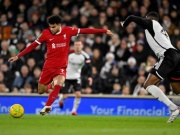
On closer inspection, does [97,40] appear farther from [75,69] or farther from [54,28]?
[54,28]

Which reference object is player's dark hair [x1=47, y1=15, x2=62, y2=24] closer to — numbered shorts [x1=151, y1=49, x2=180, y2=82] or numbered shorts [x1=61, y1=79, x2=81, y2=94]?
numbered shorts [x1=151, y1=49, x2=180, y2=82]

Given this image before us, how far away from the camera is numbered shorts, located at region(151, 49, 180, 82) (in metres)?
12.1

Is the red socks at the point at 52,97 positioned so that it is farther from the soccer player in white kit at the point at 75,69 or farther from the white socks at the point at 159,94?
the soccer player in white kit at the point at 75,69

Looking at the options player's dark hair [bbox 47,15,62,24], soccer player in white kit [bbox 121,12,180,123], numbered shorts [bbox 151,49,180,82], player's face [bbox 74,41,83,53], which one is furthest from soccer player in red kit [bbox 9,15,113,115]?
player's face [bbox 74,41,83,53]

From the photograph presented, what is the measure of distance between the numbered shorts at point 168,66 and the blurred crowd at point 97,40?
624cm

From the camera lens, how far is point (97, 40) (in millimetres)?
20109

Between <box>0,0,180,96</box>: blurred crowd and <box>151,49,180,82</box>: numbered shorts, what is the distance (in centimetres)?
624

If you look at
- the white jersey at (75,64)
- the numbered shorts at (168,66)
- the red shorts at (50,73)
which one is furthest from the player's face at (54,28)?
the white jersey at (75,64)

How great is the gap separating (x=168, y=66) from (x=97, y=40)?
322 inches

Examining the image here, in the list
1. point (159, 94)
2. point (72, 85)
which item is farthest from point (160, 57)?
point (72, 85)

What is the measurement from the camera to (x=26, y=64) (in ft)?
65.1

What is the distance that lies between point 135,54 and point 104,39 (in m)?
1.53

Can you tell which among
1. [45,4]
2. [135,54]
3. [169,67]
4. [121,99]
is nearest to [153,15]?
[169,67]

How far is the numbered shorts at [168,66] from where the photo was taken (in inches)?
475
